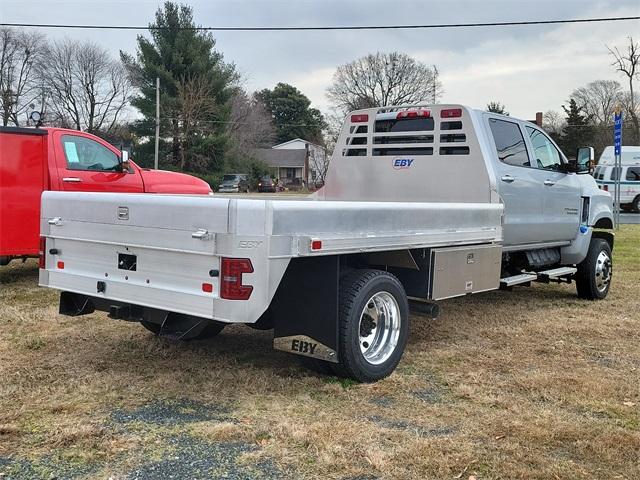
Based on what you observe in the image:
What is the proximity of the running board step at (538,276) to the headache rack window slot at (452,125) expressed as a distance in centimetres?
169

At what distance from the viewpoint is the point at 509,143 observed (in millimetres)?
7074

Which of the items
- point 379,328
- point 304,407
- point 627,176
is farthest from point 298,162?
point 304,407

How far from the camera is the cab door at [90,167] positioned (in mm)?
8188

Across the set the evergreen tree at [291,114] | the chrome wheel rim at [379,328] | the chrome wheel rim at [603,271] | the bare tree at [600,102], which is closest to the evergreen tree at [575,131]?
the bare tree at [600,102]

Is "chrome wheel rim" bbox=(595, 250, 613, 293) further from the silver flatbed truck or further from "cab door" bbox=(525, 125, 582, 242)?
the silver flatbed truck

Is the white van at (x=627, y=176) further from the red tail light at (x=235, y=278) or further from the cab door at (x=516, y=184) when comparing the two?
the red tail light at (x=235, y=278)

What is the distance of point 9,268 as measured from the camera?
31.6 ft

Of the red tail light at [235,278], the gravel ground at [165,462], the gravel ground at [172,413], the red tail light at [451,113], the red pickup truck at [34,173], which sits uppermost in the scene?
the red tail light at [451,113]

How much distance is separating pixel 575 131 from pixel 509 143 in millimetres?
52346

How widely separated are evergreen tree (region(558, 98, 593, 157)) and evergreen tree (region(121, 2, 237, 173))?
30.0m

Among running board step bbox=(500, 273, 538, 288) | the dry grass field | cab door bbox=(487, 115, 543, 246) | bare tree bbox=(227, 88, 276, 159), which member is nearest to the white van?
cab door bbox=(487, 115, 543, 246)

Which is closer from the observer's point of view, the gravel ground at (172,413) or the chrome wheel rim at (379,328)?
the gravel ground at (172,413)

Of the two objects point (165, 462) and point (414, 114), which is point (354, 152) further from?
point (165, 462)

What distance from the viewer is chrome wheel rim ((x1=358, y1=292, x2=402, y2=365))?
477cm
